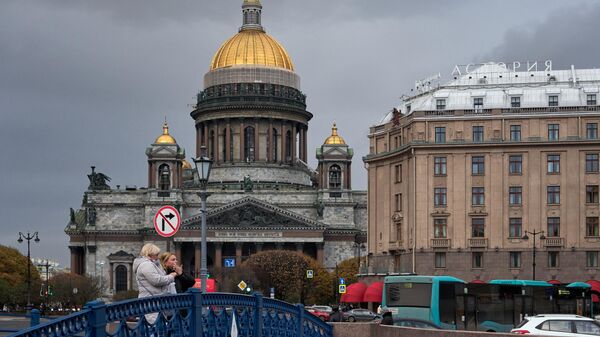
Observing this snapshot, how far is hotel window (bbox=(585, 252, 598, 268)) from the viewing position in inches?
3391

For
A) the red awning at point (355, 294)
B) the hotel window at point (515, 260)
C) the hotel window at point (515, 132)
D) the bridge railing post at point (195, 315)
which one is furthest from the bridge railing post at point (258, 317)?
the hotel window at point (515, 132)

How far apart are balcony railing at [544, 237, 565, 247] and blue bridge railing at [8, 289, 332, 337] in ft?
188

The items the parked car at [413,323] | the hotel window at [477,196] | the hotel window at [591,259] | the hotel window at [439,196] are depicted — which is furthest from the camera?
the hotel window at [439,196]

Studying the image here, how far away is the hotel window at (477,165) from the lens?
8931cm

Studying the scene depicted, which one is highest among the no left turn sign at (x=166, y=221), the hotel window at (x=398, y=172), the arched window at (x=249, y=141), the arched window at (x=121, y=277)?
the arched window at (x=249, y=141)

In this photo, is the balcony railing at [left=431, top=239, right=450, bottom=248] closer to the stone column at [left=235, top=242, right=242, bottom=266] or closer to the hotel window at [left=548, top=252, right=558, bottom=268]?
the hotel window at [left=548, top=252, right=558, bottom=268]

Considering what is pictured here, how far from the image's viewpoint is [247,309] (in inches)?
1013

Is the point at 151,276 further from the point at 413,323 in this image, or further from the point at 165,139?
the point at 165,139

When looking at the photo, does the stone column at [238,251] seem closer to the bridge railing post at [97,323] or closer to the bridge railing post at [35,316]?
the bridge railing post at [35,316]

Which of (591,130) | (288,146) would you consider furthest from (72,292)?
(591,130)

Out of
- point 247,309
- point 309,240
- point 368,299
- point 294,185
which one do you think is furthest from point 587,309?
point 294,185

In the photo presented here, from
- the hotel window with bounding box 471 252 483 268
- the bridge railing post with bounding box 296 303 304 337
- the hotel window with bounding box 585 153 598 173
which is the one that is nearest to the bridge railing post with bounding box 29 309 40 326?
the bridge railing post with bounding box 296 303 304 337

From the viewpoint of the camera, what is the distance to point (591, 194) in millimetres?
87000

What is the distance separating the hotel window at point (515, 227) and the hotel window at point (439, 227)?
4105 millimetres
